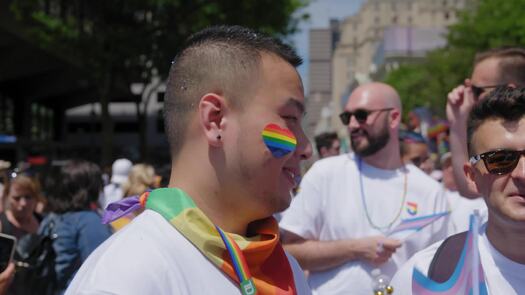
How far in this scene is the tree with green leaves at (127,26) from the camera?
2284cm

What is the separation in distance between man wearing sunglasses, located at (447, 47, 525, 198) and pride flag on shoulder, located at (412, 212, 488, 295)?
3.70 feet

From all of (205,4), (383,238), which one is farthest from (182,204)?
(205,4)

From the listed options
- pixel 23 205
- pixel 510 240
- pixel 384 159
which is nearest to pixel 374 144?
pixel 384 159

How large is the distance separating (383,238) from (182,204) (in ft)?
8.24

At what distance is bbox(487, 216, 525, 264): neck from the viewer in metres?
2.62

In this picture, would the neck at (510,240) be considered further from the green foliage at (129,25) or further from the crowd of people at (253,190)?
the green foliage at (129,25)

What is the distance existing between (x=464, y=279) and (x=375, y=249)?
1.84 metres

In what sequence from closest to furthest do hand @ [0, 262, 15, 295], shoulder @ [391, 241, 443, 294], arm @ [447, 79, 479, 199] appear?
shoulder @ [391, 241, 443, 294] < arm @ [447, 79, 479, 199] < hand @ [0, 262, 15, 295]

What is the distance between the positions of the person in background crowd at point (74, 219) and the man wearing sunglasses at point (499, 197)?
138 inches

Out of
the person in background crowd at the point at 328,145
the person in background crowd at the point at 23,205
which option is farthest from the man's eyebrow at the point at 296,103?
the person in background crowd at the point at 328,145

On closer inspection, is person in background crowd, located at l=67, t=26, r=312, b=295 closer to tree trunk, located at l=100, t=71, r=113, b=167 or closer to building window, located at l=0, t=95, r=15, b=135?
tree trunk, located at l=100, t=71, r=113, b=167

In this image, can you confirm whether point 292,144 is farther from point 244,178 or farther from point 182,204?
point 182,204

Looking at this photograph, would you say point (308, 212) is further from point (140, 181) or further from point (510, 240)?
point (140, 181)

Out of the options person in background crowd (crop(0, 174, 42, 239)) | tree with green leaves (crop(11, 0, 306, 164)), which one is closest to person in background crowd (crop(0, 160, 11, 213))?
person in background crowd (crop(0, 174, 42, 239))
